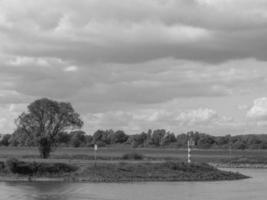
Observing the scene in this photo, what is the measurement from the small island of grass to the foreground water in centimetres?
389

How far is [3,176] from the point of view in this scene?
2936 inches

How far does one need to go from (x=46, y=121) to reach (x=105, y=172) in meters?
24.9

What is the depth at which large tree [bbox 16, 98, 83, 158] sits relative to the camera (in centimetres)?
9740

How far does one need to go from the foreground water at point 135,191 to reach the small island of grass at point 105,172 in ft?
12.7

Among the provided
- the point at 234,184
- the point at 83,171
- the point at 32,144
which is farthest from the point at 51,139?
the point at 234,184

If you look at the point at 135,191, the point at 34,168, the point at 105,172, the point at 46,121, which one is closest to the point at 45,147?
the point at 46,121

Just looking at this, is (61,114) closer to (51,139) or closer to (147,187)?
(51,139)

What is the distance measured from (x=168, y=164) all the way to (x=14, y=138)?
29.5m

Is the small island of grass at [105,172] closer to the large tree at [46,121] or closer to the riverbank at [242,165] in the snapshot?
→ the large tree at [46,121]

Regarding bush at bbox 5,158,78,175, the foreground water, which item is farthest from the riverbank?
bush at bbox 5,158,78,175

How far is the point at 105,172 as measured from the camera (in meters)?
75.8

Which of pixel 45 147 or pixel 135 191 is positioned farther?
pixel 45 147

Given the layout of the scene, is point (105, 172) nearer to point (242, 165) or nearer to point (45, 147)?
point (45, 147)

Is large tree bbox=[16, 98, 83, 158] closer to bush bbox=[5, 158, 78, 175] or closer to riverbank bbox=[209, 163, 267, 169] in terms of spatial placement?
bush bbox=[5, 158, 78, 175]
